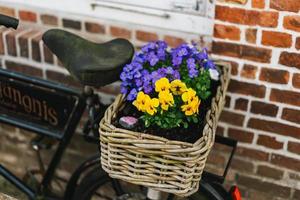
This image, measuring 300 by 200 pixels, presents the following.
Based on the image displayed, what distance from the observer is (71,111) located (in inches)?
102

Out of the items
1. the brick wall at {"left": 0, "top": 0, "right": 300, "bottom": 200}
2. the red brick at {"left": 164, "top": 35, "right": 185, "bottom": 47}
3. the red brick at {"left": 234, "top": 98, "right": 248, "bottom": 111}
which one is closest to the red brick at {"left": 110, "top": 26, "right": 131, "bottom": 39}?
the brick wall at {"left": 0, "top": 0, "right": 300, "bottom": 200}

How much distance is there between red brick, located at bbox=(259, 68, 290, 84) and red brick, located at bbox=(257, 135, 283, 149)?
0.30 meters

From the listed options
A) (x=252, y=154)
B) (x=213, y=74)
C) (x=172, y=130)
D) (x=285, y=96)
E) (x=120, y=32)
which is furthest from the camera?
(x=120, y=32)

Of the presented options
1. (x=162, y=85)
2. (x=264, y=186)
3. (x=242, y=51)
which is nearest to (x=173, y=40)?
(x=242, y=51)

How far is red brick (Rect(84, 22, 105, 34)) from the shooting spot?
2.81 metres

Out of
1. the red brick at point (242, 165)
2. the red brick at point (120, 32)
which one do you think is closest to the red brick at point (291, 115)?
the red brick at point (242, 165)

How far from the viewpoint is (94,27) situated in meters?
2.82

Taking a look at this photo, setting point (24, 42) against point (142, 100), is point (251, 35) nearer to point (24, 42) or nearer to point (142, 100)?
point (142, 100)

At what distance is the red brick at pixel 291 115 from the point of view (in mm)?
2434

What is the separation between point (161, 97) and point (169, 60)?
0.29m

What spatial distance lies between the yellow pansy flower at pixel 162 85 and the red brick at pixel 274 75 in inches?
23.9

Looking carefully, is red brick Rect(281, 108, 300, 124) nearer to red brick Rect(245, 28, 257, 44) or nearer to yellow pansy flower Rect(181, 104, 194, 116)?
red brick Rect(245, 28, 257, 44)

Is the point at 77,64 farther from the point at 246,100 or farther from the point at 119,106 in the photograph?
the point at 246,100

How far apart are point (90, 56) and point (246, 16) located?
0.69m
